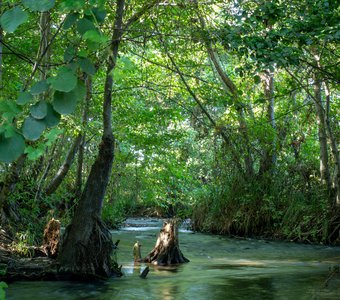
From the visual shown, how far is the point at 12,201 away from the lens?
33.6ft

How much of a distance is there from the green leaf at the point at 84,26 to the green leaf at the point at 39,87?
0.18m

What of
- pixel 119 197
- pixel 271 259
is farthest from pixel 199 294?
pixel 119 197

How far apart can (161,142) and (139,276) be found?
741 centimetres

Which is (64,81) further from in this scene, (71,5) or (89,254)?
(89,254)

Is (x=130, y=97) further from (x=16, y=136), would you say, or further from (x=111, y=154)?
(x=16, y=136)

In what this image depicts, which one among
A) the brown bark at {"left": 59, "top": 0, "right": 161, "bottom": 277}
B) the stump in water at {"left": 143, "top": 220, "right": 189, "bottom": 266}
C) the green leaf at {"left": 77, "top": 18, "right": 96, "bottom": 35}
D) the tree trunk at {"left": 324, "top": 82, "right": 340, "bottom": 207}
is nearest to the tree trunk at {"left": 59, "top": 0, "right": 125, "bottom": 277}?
the brown bark at {"left": 59, "top": 0, "right": 161, "bottom": 277}

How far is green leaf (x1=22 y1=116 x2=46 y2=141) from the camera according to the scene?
1394mm

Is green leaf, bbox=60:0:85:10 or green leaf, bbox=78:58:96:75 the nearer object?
green leaf, bbox=60:0:85:10

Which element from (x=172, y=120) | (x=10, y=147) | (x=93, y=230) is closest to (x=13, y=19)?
(x=10, y=147)

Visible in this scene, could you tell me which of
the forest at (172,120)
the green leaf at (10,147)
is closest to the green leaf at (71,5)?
the forest at (172,120)

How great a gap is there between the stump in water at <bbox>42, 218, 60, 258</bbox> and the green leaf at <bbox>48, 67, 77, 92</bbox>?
24.4 ft

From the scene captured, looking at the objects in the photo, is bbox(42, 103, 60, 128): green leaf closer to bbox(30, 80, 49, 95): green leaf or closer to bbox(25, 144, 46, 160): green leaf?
bbox(30, 80, 49, 95): green leaf

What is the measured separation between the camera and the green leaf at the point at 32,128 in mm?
1394

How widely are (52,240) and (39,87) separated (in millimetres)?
7518
